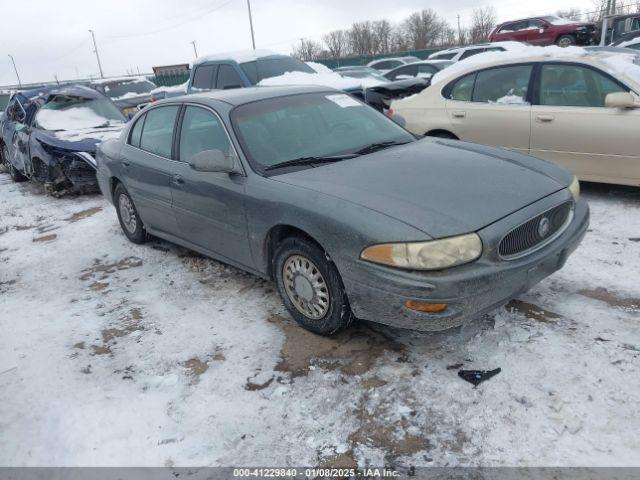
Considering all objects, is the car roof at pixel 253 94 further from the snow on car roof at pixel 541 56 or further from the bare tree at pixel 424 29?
the bare tree at pixel 424 29

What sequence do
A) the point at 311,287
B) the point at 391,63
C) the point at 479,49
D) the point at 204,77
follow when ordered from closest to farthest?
the point at 311,287, the point at 204,77, the point at 479,49, the point at 391,63

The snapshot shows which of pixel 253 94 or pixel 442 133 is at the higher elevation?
pixel 253 94

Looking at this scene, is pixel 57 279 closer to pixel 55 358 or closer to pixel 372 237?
pixel 55 358

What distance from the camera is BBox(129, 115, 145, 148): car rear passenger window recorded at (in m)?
5.06

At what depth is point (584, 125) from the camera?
5355mm

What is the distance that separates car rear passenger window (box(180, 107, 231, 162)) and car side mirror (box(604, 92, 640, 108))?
12.4ft

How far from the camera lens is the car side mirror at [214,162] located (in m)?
3.60

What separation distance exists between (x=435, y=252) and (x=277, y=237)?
122cm

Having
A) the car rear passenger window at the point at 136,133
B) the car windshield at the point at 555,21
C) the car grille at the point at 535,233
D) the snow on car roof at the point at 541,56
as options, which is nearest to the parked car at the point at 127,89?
the car rear passenger window at the point at 136,133

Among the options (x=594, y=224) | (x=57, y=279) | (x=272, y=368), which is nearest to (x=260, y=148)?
(x=272, y=368)

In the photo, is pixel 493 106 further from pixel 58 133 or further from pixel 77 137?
pixel 58 133

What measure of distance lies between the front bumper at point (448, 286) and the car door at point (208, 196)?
3.69 ft

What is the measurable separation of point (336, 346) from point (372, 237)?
907 millimetres

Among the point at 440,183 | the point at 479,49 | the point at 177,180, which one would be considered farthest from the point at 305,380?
the point at 479,49
